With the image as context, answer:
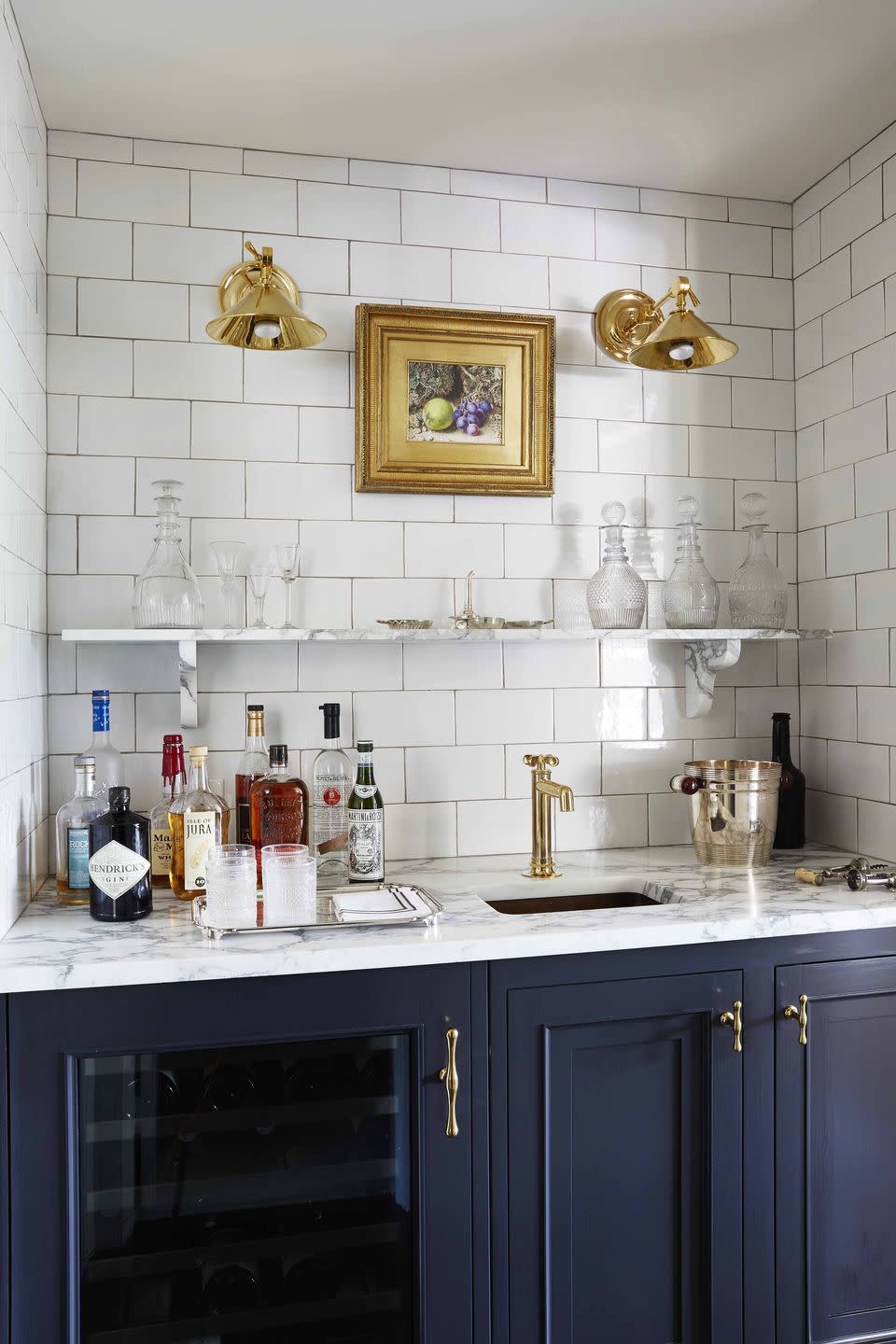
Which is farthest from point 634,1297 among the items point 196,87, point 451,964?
point 196,87

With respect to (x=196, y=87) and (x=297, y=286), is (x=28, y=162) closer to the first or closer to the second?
(x=196, y=87)

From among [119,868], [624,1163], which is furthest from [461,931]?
[119,868]

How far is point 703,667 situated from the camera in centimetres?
231

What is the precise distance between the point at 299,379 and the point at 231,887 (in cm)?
116

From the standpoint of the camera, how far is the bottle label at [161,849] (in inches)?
76.6

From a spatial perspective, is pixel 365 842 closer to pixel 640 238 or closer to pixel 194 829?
pixel 194 829

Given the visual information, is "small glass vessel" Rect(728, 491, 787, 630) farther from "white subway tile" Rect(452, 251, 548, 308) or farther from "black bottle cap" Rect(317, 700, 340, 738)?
"black bottle cap" Rect(317, 700, 340, 738)

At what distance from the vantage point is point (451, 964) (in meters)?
1.60

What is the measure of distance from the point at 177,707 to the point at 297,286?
977mm

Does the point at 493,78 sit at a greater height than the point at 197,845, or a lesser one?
greater

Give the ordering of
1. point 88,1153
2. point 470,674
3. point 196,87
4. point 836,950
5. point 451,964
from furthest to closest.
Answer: point 470,674
point 196,87
point 836,950
point 451,964
point 88,1153

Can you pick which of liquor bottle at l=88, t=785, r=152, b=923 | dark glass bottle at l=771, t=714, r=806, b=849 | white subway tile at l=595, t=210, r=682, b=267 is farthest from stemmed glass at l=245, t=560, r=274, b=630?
dark glass bottle at l=771, t=714, r=806, b=849

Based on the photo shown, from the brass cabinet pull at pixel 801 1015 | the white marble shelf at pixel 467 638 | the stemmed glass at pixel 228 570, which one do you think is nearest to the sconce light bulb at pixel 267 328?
the stemmed glass at pixel 228 570

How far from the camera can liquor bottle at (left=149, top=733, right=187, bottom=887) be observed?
6.34 feet
